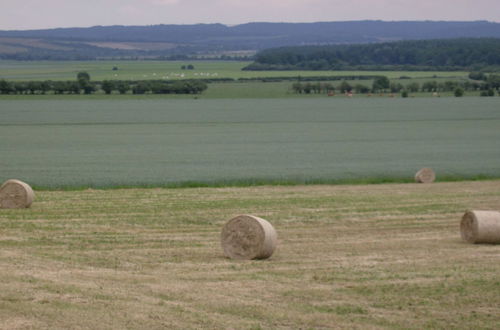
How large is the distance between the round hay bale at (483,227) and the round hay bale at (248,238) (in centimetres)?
447

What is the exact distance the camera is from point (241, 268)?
17016 mm

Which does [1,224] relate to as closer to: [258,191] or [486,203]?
[258,191]

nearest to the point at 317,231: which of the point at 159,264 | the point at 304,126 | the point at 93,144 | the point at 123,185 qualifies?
the point at 159,264

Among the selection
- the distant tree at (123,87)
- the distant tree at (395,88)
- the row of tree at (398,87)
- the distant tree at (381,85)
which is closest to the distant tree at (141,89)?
the distant tree at (123,87)

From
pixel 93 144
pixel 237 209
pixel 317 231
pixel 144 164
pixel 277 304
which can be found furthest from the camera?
pixel 93 144

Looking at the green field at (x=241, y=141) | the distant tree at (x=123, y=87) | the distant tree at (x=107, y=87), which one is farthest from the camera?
the distant tree at (x=123, y=87)

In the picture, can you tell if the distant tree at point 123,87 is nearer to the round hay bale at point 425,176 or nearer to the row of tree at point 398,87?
the row of tree at point 398,87

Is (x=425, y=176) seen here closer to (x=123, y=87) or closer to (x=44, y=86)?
(x=123, y=87)

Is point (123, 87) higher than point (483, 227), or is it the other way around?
point (483, 227)

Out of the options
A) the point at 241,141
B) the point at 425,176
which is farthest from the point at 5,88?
the point at 425,176

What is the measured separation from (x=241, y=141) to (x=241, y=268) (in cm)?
3491

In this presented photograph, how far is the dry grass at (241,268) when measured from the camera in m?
13.7

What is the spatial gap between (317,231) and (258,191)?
835cm

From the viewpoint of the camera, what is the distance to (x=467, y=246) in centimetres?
1950
